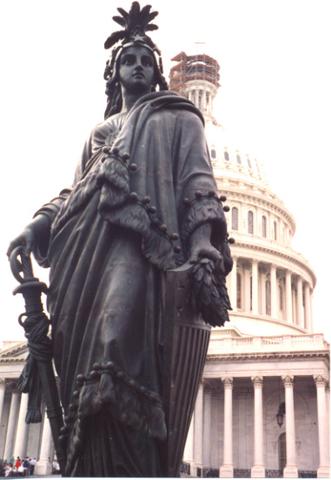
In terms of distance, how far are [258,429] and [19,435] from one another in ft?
70.9

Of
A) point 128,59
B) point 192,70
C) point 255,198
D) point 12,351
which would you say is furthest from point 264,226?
point 128,59

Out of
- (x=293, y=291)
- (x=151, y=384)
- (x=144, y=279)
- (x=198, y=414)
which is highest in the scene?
(x=293, y=291)

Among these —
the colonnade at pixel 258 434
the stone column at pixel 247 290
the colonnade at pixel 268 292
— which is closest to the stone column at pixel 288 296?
the colonnade at pixel 268 292

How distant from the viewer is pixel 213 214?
4711 mm

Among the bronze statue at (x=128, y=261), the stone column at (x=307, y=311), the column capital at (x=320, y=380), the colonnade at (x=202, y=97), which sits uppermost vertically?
the colonnade at (x=202, y=97)

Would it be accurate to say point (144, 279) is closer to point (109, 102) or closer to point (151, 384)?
point (151, 384)

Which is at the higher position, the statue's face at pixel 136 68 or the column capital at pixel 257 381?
the column capital at pixel 257 381

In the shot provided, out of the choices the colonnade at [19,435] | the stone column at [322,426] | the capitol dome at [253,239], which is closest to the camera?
the stone column at [322,426]

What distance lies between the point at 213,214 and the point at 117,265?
0.74 meters

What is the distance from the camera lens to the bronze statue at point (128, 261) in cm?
425

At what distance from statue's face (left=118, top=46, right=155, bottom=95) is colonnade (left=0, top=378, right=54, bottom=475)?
56.4m

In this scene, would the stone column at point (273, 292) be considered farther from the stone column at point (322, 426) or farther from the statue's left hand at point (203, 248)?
the statue's left hand at point (203, 248)

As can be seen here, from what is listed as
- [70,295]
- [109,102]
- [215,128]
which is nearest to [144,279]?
[70,295]

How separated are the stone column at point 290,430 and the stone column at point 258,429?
211 centimetres
